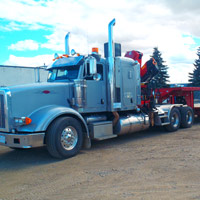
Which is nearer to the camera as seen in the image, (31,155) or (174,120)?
(31,155)

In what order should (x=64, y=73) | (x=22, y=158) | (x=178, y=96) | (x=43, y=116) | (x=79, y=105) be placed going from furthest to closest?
(x=178, y=96), (x=64, y=73), (x=79, y=105), (x=22, y=158), (x=43, y=116)

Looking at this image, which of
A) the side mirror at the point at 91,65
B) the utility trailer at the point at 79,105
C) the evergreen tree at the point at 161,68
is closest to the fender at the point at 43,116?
the utility trailer at the point at 79,105

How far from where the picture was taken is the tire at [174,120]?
33.6 ft

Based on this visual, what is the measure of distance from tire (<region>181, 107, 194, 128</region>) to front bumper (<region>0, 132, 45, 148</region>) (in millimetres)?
7109

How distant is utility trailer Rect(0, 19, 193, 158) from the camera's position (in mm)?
6012

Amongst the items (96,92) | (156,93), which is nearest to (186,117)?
(156,93)

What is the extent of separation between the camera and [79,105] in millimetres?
7148

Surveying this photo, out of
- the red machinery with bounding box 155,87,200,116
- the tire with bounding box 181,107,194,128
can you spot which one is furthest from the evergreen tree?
the tire with bounding box 181,107,194,128

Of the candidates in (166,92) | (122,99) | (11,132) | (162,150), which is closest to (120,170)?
(162,150)

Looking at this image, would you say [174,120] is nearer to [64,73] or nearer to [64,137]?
[64,73]

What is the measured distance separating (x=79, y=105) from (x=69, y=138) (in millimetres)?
1108

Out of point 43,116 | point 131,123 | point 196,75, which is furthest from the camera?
point 196,75

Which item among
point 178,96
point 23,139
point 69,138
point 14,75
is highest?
point 14,75

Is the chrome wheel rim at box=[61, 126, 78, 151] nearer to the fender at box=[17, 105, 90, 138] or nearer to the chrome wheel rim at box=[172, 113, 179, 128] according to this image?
the fender at box=[17, 105, 90, 138]
